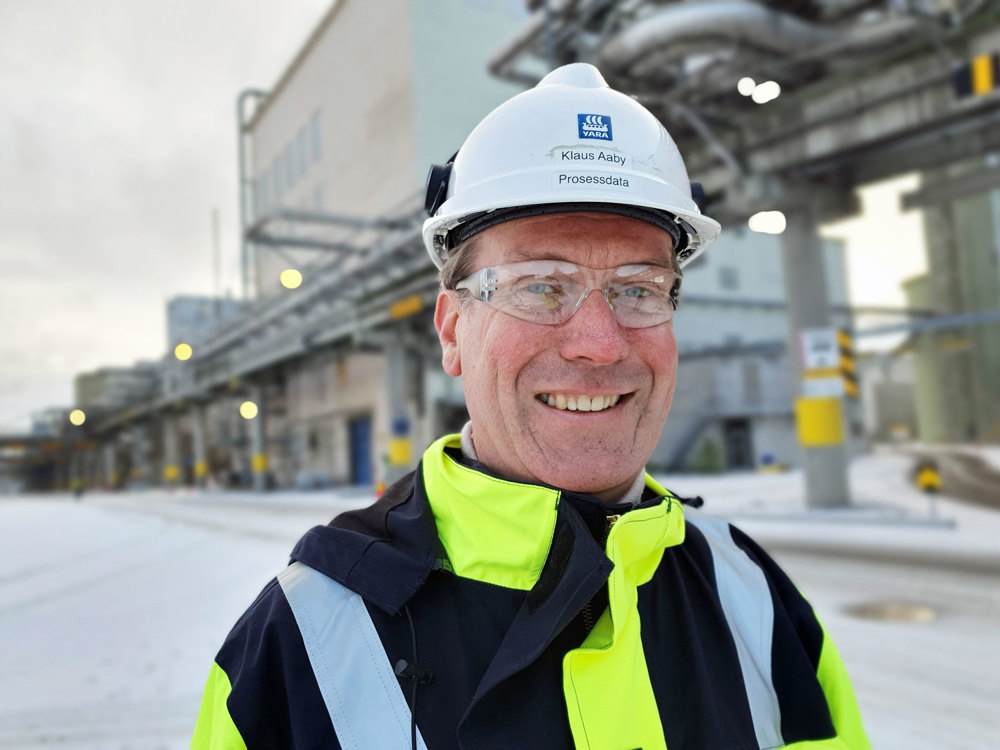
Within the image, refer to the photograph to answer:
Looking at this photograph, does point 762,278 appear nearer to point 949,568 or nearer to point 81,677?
point 949,568

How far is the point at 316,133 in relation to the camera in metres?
25.9

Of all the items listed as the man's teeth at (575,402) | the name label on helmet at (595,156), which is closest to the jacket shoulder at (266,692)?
the man's teeth at (575,402)

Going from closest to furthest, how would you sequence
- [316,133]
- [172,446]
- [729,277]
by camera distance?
[316,133], [729,277], [172,446]

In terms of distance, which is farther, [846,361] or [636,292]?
[846,361]

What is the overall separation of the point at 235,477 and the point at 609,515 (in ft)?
106

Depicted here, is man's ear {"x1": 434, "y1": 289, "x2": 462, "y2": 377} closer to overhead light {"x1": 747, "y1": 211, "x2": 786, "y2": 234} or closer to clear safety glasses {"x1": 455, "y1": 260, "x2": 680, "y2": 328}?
clear safety glasses {"x1": 455, "y1": 260, "x2": 680, "y2": 328}

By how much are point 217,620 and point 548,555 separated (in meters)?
4.53

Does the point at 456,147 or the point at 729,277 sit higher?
the point at 456,147

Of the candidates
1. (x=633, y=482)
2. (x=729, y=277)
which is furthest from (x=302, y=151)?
(x=633, y=482)

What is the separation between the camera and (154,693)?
3.61m

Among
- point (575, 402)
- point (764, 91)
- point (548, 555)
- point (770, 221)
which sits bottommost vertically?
point (548, 555)

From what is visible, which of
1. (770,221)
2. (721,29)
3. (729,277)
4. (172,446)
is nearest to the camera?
(770,221)

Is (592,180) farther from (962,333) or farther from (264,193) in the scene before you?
(264,193)

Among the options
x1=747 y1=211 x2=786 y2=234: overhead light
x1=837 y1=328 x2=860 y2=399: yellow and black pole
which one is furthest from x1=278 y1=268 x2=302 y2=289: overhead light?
x1=837 y1=328 x2=860 y2=399: yellow and black pole
